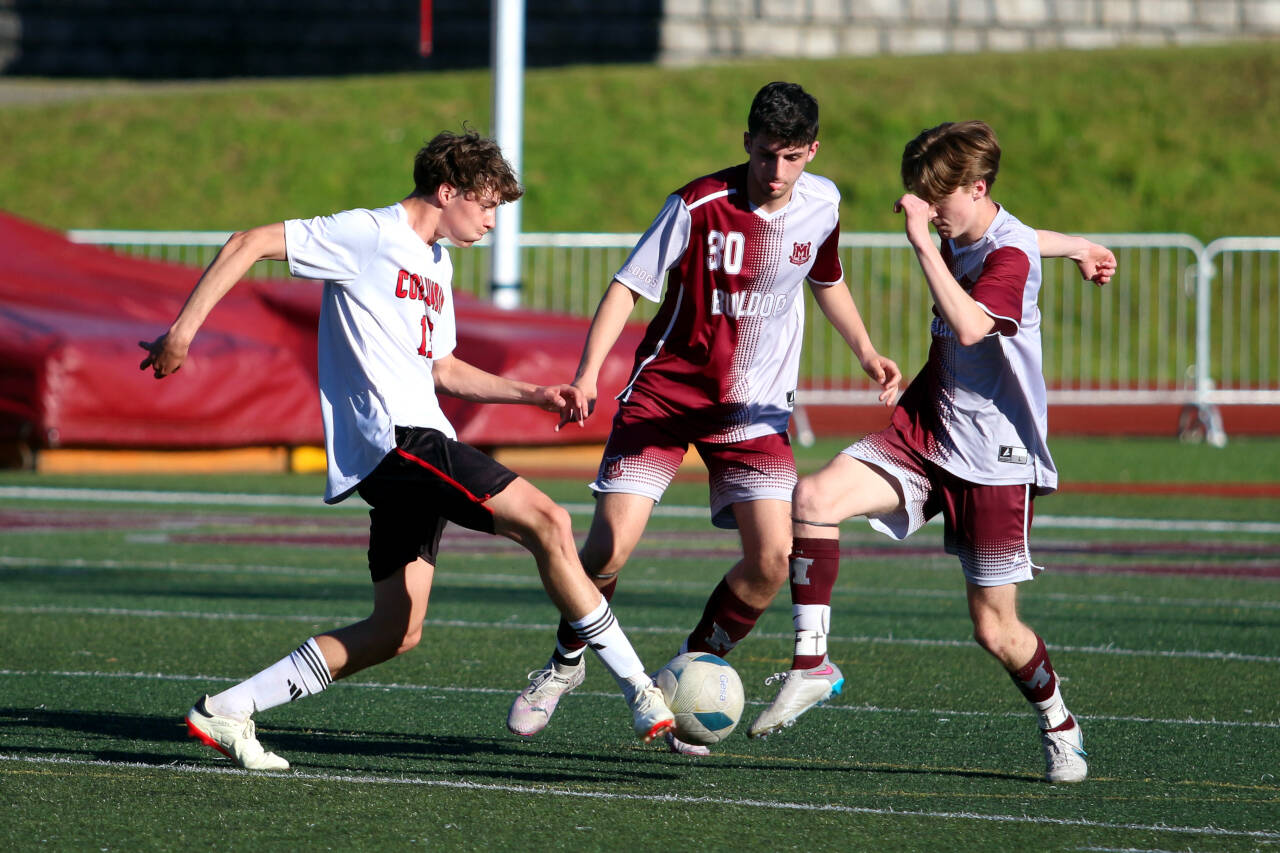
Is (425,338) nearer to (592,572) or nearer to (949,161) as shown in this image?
(592,572)

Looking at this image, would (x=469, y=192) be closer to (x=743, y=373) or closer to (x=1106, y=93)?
(x=743, y=373)

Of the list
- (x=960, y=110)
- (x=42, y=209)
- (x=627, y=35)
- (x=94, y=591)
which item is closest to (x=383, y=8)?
(x=627, y=35)

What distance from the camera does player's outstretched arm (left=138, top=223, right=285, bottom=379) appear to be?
4.99m

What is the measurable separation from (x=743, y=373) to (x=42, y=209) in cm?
2905

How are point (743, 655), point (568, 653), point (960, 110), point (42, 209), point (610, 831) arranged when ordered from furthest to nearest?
point (960, 110), point (42, 209), point (743, 655), point (568, 653), point (610, 831)

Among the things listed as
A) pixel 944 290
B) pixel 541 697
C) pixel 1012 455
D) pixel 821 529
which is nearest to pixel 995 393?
pixel 1012 455

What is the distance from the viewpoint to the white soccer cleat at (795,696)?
5434 mm

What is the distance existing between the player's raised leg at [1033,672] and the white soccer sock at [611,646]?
0.99m

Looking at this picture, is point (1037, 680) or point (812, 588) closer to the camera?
point (1037, 680)

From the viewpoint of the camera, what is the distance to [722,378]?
20.0 feet

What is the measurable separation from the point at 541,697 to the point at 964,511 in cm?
139

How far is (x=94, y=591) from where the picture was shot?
9414 mm

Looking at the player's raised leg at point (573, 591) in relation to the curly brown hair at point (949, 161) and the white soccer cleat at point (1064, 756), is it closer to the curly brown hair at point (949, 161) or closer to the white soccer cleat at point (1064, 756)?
the white soccer cleat at point (1064, 756)

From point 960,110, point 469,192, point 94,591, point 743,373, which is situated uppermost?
point 960,110
